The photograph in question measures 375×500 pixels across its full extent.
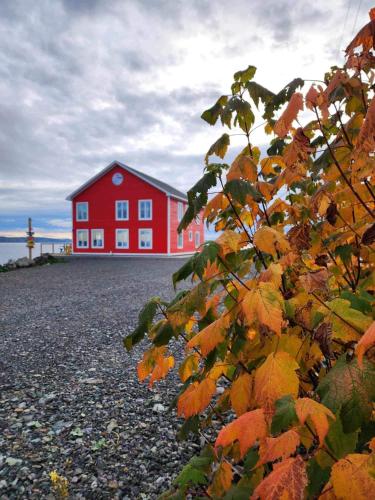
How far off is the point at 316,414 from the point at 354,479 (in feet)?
0.54

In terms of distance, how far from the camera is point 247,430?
40.9 inches

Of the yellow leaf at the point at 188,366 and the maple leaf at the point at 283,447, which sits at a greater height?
the maple leaf at the point at 283,447

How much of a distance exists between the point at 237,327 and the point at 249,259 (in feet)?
2.14

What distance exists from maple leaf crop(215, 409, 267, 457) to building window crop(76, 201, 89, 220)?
104 ft

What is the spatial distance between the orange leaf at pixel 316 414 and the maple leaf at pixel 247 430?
0.14 meters

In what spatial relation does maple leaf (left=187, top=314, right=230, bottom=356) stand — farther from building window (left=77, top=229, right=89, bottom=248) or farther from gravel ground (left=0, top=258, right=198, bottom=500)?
building window (left=77, top=229, right=89, bottom=248)

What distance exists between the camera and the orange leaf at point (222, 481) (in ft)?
5.40

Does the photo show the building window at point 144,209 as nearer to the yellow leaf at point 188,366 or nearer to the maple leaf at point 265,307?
the yellow leaf at point 188,366

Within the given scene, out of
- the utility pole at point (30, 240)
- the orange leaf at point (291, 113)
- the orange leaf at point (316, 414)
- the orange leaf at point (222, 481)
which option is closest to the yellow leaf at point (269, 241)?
the orange leaf at point (291, 113)

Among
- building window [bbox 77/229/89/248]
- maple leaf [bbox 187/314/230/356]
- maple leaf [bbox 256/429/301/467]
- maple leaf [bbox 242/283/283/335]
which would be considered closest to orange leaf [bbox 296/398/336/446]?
maple leaf [bbox 256/429/301/467]

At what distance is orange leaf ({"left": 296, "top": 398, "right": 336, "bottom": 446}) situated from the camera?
2.92 feet

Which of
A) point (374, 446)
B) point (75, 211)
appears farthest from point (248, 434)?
point (75, 211)

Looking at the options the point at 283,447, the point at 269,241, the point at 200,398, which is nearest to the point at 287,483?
the point at 283,447

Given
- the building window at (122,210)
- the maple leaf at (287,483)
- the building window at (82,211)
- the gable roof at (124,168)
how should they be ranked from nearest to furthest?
the maple leaf at (287,483), the gable roof at (124,168), the building window at (122,210), the building window at (82,211)
